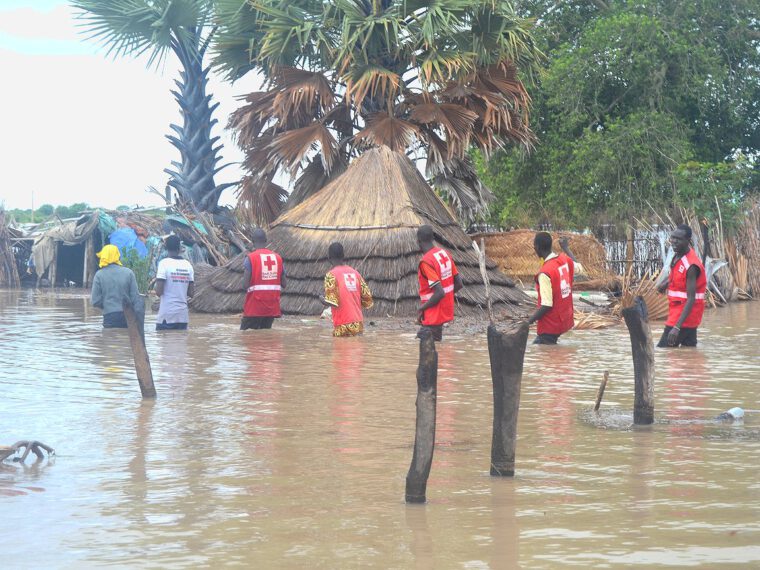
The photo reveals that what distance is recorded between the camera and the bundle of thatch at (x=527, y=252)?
23.9 m

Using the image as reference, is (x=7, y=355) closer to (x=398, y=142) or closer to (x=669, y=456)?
(x=669, y=456)

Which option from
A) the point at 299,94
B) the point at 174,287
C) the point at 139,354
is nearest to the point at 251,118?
the point at 299,94

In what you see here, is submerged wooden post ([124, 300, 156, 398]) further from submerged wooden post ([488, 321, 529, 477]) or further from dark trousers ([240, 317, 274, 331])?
dark trousers ([240, 317, 274, 331])

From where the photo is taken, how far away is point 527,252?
24.5 metres

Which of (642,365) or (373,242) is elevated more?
(373,242)

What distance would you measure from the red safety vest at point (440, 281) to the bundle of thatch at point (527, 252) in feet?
37.5

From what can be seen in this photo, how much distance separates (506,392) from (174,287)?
372 inches

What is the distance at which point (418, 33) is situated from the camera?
21.7m

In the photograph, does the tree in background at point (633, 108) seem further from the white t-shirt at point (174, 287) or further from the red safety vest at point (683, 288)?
the white t-shirt at point (174, 287)

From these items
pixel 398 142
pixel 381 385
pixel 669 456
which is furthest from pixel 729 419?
pixel 398 142

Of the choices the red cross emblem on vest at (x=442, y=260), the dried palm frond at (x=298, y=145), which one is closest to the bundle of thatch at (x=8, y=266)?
Answer: the dried palm frond at (x=298, y=145)

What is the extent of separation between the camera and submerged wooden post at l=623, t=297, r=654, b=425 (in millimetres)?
7703

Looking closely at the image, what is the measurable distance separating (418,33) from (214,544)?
705 inches

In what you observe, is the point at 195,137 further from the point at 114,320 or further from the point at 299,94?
the point at 114,320
